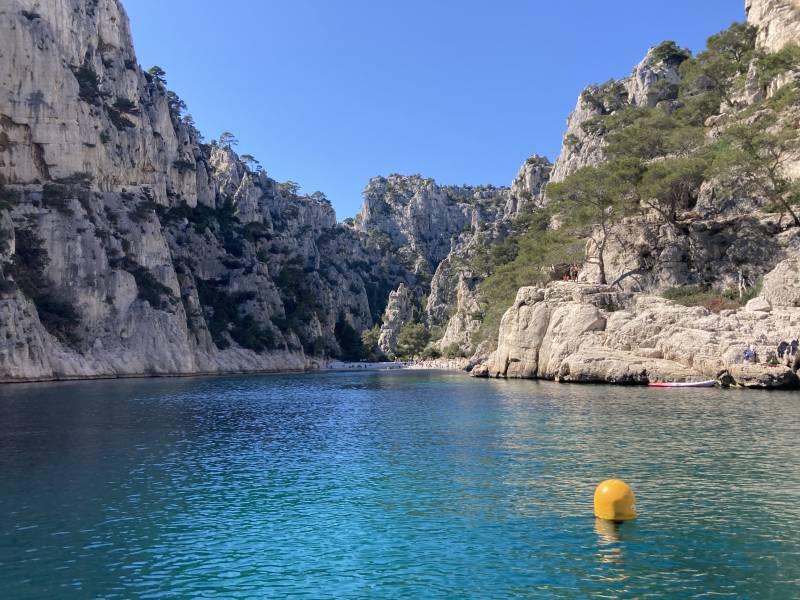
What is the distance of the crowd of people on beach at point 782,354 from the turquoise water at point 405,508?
1270 centimetres

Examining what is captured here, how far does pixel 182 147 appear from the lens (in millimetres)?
131250

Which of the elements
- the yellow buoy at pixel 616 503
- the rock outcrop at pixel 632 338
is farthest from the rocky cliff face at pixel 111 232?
the yellow buoy at pixel 616 503

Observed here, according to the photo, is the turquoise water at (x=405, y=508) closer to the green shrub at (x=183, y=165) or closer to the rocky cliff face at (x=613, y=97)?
the rocky cliff face at (x=613, y=97)

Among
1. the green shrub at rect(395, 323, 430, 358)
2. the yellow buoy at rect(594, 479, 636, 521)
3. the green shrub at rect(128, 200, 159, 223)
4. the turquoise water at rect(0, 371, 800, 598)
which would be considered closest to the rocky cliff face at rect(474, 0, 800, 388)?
the turquoise water at rect(0, 371, 800, 598)

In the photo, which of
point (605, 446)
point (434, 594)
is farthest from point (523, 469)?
point (434, 594)

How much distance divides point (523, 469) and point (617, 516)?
6.03m

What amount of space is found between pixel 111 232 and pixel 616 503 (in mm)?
95082

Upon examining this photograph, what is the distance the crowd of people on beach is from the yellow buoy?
34.9m

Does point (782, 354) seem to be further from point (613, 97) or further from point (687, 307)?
point (613, 97)

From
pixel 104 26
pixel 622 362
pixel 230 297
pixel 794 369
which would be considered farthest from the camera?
pixel 230 297

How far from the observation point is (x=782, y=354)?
4381 centimetres

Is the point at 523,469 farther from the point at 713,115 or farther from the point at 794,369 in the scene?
the point at 713,115

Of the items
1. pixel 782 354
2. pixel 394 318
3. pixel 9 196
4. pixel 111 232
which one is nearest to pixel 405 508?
pixel 782 354

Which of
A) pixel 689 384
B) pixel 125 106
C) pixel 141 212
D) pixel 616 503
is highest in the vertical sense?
pixel 125 106
